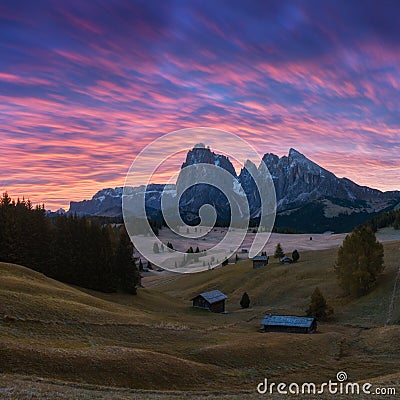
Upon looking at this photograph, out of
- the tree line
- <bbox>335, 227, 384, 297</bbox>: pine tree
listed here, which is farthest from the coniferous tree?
<bbox>335, 227, 384, 297</bbox>: pine tree

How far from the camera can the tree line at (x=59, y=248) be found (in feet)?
214

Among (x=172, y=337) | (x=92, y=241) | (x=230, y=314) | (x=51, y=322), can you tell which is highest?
(x=92, y=241)

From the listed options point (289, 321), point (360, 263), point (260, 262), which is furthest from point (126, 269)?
point (260, 262)

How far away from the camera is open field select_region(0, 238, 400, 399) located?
25.8 m

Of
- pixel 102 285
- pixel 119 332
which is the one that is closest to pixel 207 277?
pixel 102 285

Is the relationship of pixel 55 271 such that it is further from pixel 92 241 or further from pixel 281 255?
pixel 281 255

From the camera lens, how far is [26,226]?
66688 mm

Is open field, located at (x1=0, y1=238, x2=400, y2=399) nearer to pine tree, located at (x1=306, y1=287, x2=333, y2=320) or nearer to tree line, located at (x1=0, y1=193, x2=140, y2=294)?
pine tree, located at (x1=306, y1=287, x2=333, y2=320)

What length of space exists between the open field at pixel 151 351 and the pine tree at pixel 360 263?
22.8 ft

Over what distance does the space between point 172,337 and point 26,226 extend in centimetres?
3803

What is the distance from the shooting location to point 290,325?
5600cm
